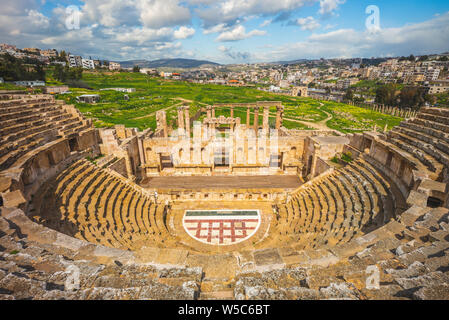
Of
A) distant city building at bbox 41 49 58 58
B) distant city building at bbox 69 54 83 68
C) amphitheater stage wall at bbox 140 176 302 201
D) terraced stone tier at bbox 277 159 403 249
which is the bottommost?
amphitheater stage wall at bbox 140 176 302 201

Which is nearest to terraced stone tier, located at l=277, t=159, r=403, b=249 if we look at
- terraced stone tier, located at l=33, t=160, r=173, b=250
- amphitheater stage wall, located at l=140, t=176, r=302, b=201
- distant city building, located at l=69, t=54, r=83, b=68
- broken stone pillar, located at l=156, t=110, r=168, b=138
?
amphitheater stage wall, located at l=140, t=176, r=302, b=201

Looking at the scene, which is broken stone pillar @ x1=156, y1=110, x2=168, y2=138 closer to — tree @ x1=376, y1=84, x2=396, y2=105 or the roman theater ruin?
the roman theater ruin

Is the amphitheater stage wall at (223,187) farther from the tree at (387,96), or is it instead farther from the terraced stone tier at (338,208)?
the tree at (387,96)

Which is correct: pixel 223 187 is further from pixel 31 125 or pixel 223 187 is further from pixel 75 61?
pixel 75 61

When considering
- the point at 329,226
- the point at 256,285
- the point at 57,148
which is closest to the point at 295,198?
the point at 329,226

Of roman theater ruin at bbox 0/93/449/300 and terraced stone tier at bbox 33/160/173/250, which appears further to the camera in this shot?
terraced stone tier at bbox 33/160/173/250

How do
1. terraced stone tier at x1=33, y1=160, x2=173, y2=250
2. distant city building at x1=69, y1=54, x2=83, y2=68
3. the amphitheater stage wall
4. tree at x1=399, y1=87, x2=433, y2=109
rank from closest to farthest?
1. terraced stone tier at x1=33, y1=160, x2=173, y2=250
2. the amphitheater stage wall
3. tree at x1=399, y1=87, x2=433, y2=109
4. distant city building at x1=69, y1=54, x2=83, y2=68

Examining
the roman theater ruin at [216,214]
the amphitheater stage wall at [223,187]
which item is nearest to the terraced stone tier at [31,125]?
the roman theater ruin at [216,214]
